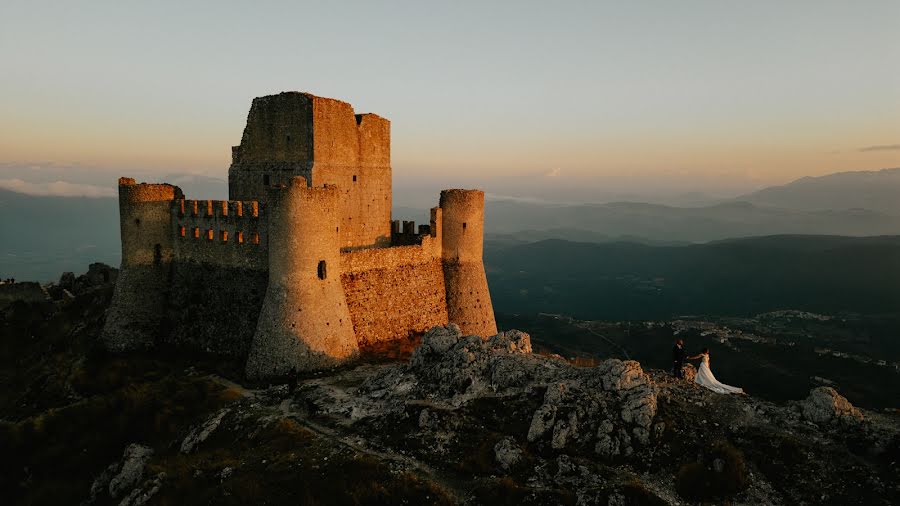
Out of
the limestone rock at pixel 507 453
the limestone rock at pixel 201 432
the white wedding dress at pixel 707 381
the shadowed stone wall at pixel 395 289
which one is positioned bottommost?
the limestone rock at pixel 201 432

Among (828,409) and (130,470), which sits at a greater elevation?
(828,409)

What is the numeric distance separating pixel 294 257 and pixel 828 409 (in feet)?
77.8

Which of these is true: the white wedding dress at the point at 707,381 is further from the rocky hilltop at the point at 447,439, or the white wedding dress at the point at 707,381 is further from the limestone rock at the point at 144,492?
the limestone rock at the point at 144,492

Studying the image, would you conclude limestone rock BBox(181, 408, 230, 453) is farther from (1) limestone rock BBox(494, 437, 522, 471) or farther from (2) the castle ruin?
(1) limestone rock BBox(494, 437, 522, 471)

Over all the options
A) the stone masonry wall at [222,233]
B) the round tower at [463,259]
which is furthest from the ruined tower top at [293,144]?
the round tower at [463,259]

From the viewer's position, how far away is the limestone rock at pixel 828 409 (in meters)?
17.2

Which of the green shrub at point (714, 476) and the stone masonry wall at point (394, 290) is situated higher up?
the stone masonry wall at point (394, 290)

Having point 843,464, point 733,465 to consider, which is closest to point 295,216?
point 733,465

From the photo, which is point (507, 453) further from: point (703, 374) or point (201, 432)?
point (201, 432)

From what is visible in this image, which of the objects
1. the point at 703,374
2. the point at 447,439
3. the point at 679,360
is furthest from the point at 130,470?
the point at 703,374

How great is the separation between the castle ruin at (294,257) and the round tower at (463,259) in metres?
0.08

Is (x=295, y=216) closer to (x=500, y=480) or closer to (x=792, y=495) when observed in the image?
(x=500, y=480)

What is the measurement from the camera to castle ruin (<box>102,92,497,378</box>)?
88.1ft

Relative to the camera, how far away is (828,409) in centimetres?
1733
